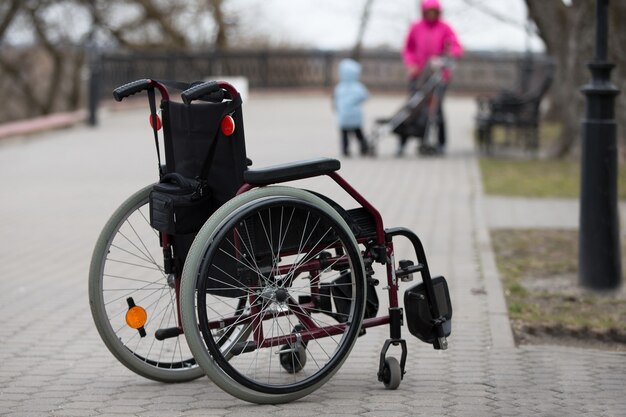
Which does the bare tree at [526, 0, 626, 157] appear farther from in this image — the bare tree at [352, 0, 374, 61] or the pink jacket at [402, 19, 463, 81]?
the bare tree at [352, 0, 374, 61]

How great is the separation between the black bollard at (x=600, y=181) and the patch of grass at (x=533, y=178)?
492 centimetres

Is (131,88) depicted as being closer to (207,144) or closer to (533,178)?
(207,144)

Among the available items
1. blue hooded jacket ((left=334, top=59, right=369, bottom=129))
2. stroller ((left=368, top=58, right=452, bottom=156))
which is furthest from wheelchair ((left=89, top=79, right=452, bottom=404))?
blue hooded jacket ((left=334, top=59, right=369, bottom=129))

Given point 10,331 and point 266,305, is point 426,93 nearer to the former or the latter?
point 10,331

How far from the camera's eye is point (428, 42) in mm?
17047

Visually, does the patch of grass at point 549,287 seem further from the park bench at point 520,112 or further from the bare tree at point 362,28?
the bare tree at point 362,28

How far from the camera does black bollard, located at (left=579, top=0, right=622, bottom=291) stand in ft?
25.4

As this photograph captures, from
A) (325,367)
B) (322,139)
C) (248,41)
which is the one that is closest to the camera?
(325,367)

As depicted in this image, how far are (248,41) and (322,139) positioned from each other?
17.9 meters

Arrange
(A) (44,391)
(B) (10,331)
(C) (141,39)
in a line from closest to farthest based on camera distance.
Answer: (A) (44,391) → (B) (10,331) → (C) (141,39)

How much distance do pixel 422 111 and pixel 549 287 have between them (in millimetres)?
8271

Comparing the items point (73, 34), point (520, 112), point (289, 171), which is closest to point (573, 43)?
point (520, 112)

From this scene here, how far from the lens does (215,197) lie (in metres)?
5.13

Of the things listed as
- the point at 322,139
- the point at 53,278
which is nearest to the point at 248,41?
the point at 322,139
